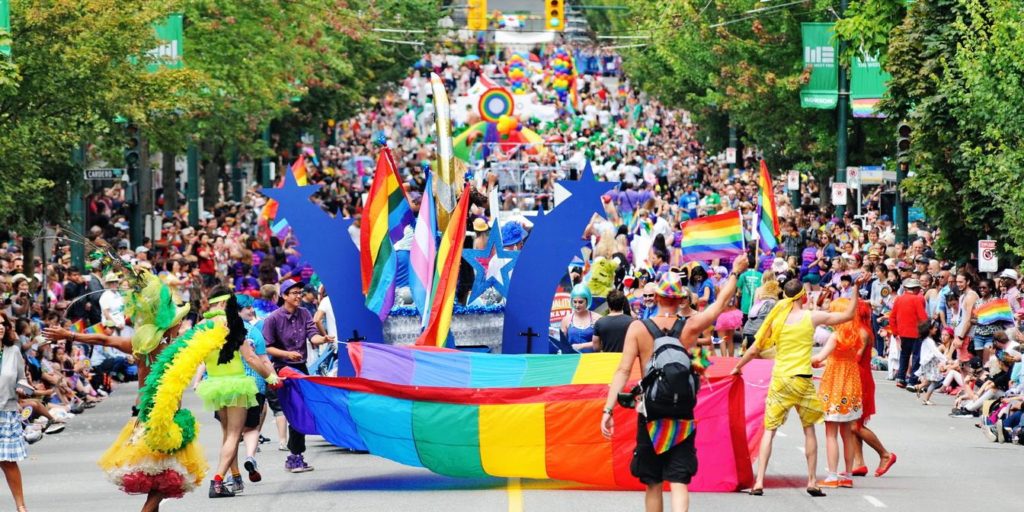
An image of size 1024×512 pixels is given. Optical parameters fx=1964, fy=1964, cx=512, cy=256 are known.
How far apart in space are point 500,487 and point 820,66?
2607cm

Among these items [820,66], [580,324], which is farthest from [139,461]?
[820,66]

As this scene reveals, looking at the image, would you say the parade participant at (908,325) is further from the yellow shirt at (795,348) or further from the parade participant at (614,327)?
the yellow shirt at (795,348)

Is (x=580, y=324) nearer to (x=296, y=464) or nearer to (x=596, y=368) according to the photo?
(x=296, y=464)

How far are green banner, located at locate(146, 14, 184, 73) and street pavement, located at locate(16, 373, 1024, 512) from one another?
1302cm

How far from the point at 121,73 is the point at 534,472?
15.3 meters

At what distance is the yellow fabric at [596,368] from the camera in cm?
1542

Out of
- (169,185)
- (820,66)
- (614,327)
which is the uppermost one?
(820,66)

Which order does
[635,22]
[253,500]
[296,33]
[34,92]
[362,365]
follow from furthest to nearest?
[635,22]
[296,33]
[34,92]
[362,365]
[253,500]

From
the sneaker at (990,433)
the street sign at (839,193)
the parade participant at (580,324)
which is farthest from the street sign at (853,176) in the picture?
the parade participant at (580,324)

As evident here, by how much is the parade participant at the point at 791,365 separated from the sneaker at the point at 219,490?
4.16 meters

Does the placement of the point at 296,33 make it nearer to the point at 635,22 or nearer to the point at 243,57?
the point at 243,57

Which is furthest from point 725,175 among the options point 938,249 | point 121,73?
point 121,73

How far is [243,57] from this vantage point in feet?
142

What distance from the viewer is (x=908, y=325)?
2656 centimetres
